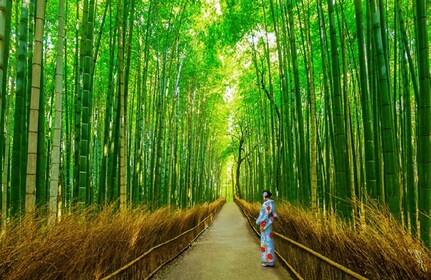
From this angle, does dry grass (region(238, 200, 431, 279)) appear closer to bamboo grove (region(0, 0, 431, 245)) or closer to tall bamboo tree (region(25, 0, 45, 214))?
bamboo grove (region(0, 0, 431, 245))

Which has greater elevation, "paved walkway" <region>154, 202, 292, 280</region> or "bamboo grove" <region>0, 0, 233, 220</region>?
"bamboo grove" <region>0, 0, 233, 220</region>

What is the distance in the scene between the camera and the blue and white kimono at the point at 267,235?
19.0ft

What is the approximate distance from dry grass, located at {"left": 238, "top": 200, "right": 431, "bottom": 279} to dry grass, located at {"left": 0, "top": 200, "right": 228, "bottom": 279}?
1.94 m

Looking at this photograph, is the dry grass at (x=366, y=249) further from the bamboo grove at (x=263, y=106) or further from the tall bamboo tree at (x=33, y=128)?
the tall bamboo tree at (x=33, y=128)

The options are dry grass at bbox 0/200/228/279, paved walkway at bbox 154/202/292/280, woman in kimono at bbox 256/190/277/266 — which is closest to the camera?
dry grass at bbox 0/200/228/279

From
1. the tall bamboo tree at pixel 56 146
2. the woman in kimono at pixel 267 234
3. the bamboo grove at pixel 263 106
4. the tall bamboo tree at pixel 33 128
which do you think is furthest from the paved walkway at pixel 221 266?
the tall bamboo tree at pixel 33 128

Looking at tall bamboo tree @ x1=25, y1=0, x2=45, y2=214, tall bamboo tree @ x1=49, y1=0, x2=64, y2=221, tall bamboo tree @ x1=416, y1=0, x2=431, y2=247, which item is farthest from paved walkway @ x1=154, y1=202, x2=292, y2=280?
tall bamboo tree @ x1=25, y1=0, x2=45, y2=214

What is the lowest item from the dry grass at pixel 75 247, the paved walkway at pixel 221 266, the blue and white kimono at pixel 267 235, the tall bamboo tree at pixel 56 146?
the paved walkway at pixel 221 266

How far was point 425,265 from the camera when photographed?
2004 millimetres

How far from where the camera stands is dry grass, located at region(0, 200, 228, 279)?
1998 mm

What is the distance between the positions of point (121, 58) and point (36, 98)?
6.90ft

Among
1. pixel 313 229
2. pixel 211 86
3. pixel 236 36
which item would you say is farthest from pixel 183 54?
pixel 313 229

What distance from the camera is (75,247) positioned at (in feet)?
8.66

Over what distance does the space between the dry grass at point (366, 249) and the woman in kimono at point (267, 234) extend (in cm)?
77
